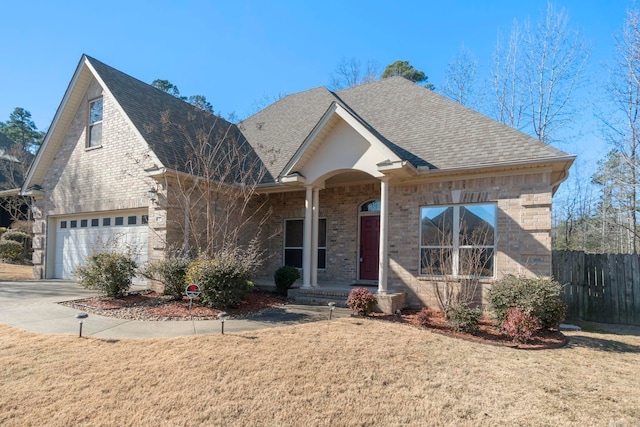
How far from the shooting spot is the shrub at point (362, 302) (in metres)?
8.36

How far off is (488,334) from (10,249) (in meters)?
22.5

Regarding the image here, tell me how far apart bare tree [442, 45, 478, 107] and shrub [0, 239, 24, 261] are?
90.3ft

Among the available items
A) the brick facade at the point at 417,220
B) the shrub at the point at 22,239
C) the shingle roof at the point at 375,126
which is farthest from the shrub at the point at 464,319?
the shrub at the point at 22,239

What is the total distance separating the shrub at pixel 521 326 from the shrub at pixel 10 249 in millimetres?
22758

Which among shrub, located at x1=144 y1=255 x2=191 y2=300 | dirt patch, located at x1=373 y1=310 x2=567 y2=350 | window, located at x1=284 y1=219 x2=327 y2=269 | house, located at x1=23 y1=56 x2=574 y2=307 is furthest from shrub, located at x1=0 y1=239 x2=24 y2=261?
dirt patch, located at x1=373 y1=310 x2=567 y2=350

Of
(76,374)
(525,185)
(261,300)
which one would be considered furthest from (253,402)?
(525,185)

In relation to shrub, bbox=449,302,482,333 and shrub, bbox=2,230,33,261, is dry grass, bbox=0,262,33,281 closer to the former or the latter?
shrub, bbox=2,230,33,261

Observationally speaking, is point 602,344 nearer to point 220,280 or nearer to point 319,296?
point 319,296

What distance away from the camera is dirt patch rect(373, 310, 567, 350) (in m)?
6.86

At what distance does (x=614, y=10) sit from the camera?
14.8m

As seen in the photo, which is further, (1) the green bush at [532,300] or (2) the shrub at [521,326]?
(1) the green bush at [532,300]

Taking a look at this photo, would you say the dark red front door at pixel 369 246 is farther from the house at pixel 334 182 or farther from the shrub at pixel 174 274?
the shrub at pixel 174 274

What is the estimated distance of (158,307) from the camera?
8797 millimetres

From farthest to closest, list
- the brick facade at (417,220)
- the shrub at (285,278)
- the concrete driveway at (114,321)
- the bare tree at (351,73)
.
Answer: the bare tree at (351,73) → the shrub at (285,278) → the brick facade at (417,220) → the concrete driveway at (114,321)
